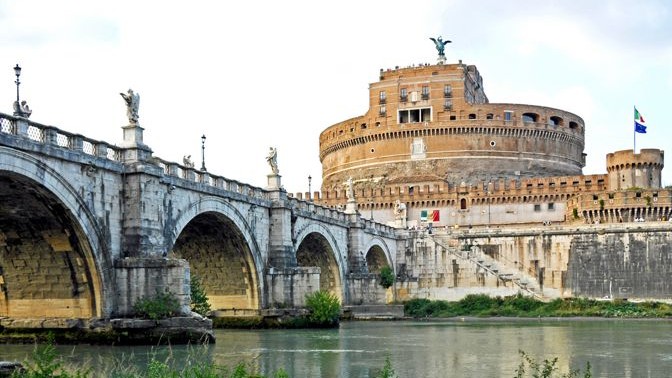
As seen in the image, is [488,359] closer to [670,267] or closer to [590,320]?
[590,320]

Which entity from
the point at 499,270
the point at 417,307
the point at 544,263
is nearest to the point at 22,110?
the point at 417,307

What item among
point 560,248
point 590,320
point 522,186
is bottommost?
point 590,320

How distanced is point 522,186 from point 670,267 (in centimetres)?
2178

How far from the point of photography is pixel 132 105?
31.5 metres

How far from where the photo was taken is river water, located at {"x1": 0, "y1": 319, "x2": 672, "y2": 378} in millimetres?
24391

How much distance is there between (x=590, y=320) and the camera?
181 feet

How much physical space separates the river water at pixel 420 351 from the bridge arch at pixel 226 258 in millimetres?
2151

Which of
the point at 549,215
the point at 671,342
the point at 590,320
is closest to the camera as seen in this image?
the point at 671,342

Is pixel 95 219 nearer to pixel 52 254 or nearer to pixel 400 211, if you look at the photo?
pixel 52 254

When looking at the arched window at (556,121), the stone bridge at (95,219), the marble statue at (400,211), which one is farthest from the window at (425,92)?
the stone bridge at (95,219)

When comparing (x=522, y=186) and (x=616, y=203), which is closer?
(x=616, y=203)

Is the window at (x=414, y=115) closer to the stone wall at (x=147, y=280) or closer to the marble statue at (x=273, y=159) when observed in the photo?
the marble statue at (x=273, y=159)

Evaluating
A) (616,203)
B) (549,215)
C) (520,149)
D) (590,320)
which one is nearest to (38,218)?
(590,320)

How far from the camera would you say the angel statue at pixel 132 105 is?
31.4 metres
